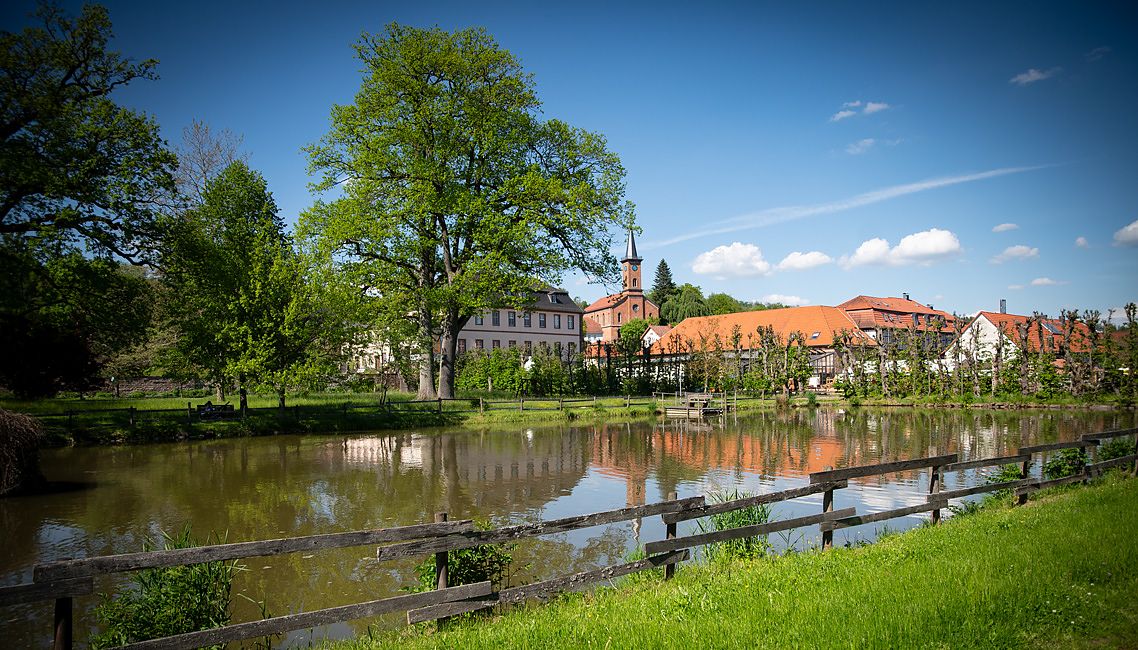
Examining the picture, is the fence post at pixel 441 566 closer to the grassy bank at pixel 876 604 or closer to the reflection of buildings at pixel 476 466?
the grassy bank at pixel 876 604

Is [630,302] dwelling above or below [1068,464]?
above

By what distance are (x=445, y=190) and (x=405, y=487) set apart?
18951 millimetres

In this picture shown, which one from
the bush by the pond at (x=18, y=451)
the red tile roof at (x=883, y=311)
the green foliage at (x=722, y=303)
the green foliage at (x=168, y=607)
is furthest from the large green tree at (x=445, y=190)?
the green foliage at (x=722, y=303)

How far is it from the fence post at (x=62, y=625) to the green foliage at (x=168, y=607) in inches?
49.1

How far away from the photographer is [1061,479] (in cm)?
1125

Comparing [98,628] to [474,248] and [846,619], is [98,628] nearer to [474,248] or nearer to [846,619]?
[846,619]

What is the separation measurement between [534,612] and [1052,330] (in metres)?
64.9

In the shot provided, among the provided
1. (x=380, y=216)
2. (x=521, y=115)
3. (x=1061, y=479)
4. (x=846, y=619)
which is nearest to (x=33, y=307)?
(x=380, y=216)

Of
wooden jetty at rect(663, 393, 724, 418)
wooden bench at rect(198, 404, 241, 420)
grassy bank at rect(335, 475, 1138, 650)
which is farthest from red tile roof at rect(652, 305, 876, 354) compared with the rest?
grassy bank at rect(335, 475, 1138, 650)

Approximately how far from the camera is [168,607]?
590cm

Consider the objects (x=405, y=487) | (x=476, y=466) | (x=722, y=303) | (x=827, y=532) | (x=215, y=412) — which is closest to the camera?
(x=827, y=532)

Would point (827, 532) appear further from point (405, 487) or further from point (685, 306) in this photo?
point (685, 306)

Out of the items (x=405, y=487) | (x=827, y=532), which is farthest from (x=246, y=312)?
(x=827, y=532)

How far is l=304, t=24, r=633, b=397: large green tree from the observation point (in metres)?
29.3
